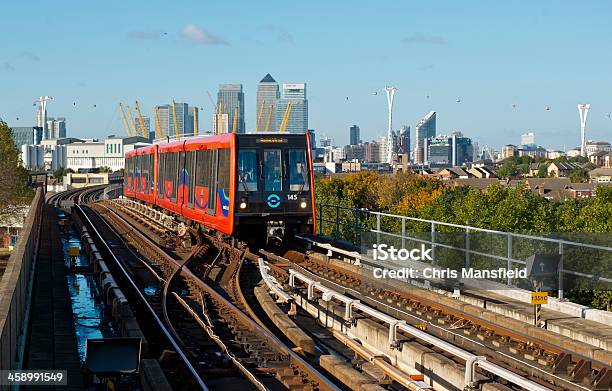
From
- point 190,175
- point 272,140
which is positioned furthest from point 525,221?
point 272,140

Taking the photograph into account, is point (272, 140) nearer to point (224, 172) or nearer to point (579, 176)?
point (224, 172)

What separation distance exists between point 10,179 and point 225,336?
198 feet

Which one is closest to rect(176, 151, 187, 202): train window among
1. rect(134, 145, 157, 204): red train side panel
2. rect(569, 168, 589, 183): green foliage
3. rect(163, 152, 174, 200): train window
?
rect(163, 152, 174, 200): train window

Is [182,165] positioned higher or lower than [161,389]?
higher

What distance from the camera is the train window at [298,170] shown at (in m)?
21.5

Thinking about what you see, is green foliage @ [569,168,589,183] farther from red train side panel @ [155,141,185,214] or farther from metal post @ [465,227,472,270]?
metal post @ [465,227,472,270]

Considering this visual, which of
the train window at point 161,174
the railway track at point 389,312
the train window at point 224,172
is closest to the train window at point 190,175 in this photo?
the train window at point 224,172

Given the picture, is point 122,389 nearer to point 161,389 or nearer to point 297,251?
point 161,389

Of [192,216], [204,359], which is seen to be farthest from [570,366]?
[192,216]

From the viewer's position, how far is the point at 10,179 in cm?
6919

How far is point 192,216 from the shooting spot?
25.7 m

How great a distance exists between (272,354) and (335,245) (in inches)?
451

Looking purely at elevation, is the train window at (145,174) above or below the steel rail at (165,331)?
above

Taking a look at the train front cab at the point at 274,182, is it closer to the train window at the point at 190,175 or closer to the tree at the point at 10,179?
the train window at the point at 190,175
